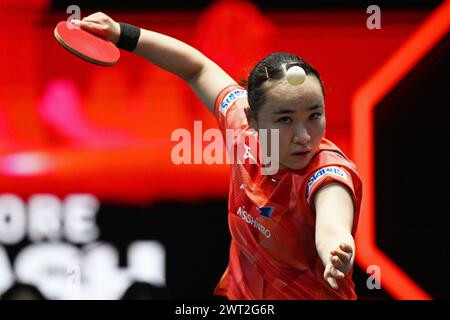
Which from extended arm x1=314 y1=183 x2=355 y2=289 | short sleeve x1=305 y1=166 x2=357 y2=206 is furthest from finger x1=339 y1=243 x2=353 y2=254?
short sleeve x1=305 y1=166 x2=357 y2=206

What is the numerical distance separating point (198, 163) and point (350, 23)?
3.25 feet

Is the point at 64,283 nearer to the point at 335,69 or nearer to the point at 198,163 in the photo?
the point at 198,163

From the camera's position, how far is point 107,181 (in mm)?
4273

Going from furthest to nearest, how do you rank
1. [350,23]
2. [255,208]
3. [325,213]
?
[350,23]
[255,208]
[325,213]

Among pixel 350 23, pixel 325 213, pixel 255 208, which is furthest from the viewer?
pixel 350 23

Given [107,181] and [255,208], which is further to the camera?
[107,181]

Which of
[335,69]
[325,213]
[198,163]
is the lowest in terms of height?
[325,213]

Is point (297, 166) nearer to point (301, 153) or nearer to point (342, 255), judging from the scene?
point (301, 153)

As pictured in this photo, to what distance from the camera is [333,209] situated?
8.14 feet

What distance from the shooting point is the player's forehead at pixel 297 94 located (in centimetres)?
261

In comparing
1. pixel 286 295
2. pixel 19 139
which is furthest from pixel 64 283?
pixel 286 295

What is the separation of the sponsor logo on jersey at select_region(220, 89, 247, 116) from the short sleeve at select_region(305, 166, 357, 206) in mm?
626

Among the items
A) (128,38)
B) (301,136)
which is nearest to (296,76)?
(301,136)

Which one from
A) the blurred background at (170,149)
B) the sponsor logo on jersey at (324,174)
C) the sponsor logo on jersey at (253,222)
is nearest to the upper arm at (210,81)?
the sponsor logo on jersey at (253,222)
